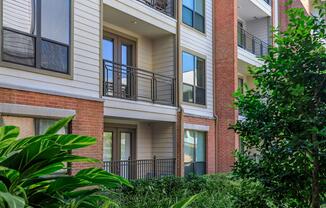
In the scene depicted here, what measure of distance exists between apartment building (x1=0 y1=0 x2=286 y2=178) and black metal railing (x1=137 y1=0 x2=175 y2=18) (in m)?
0.04

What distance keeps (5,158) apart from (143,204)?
7089mm

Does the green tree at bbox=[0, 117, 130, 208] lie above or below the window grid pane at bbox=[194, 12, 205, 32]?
below

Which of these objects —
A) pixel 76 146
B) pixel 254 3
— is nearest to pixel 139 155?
pixel 254 3

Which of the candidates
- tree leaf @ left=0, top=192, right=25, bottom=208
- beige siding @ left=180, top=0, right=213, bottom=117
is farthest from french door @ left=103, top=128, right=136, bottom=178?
tree leaf @ left=0, top=192, right=25, bottom=208

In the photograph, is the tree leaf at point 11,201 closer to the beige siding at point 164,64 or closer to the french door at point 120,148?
the french door at point 120,148

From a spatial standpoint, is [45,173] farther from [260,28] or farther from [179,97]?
[260,28]

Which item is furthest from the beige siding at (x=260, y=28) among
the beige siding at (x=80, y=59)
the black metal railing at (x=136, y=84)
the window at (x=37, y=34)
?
the window at (x=37, y=34)

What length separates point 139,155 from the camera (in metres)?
15.3

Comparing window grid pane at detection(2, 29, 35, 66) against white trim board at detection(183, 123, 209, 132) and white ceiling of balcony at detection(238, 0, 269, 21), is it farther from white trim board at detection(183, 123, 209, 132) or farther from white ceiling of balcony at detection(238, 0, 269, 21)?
white ceiling of balcony at detection(238, 0, 269, 21)

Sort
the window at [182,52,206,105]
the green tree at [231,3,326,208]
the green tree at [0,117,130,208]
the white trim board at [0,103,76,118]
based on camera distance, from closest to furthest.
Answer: the green tree at [0,117,130,208], the green tree at [231,3,326,208], the white trim board at [0,103,76,118], the window at [182,52,206,105]

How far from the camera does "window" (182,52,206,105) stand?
16.4 metres

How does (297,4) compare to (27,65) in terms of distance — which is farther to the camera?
(297,4)

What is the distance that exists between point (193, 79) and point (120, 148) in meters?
4.66

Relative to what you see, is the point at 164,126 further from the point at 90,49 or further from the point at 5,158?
the point at 5,158
